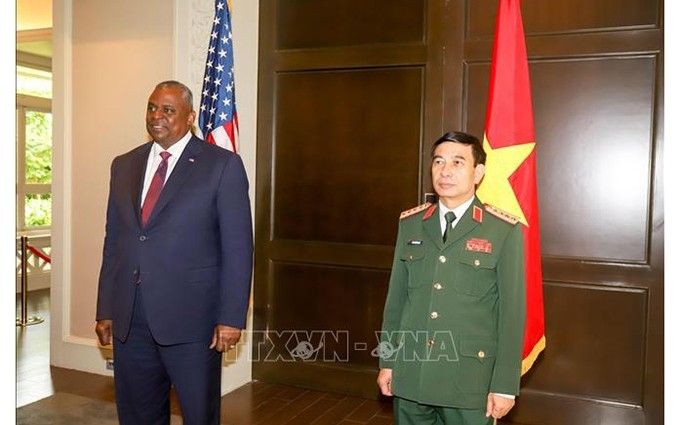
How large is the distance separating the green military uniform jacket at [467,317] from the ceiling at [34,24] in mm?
5450

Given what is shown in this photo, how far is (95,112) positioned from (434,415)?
127 inches

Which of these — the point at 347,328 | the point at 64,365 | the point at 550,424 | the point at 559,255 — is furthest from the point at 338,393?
the point at 64,365

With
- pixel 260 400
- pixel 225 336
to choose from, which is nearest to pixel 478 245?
pixel 225 336

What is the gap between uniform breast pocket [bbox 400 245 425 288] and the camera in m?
1.92

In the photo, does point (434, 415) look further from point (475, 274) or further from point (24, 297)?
point (24, 297)

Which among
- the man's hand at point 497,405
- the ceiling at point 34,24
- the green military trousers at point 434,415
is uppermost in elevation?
the ceiling at point 34,24

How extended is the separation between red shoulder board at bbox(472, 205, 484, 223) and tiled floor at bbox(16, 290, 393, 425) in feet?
6.22

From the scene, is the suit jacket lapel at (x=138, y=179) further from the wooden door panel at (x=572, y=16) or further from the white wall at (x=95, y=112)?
the wooden door panel at (x=572, y=16)

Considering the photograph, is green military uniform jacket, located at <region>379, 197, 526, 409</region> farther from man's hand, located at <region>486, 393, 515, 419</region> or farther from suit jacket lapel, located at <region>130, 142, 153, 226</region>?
suit jacket lapel, located at <region>130, 142, 153, 226</region>

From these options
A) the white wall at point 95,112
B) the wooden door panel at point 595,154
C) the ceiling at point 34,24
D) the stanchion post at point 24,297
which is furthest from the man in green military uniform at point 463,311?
the ceiling at point 34,24

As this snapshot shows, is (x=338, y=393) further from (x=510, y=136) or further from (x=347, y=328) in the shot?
(x=510, y=136)

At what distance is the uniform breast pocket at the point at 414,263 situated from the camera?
192 centimetres

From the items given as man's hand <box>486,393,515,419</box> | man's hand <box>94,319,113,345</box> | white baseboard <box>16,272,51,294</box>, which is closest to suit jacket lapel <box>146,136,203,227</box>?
man's hand <box>94,319,113,345</box>

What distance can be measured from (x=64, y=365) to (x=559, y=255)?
3367mm
